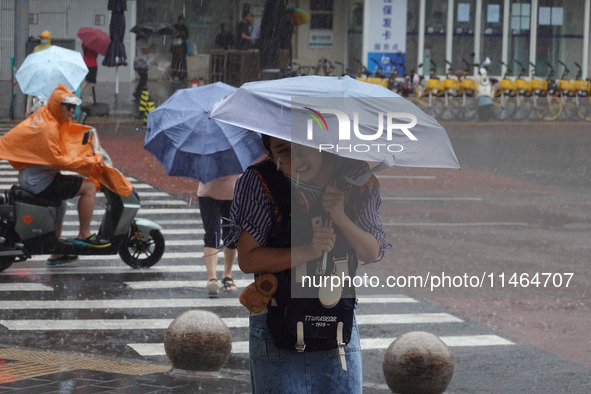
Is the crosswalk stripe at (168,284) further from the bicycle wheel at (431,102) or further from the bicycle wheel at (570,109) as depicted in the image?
the bicycle wheel at (570,109)

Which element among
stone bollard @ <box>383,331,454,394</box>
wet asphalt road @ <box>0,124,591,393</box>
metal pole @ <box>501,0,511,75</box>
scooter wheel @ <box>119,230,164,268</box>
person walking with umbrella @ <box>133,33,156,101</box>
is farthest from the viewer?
metal pole @ <box>501,0,511,75</box>

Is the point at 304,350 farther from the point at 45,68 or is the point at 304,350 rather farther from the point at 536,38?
the point at 536,38

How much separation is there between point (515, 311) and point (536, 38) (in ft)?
99.5

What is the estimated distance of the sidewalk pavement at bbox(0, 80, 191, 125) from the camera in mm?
27328

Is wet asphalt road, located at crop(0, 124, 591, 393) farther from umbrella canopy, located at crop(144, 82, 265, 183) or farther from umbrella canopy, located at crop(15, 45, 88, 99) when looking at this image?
umbrella canopy, located at crop(15, 45, 88, 99)

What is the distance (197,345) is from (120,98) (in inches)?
1002

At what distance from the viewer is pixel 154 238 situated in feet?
36.9

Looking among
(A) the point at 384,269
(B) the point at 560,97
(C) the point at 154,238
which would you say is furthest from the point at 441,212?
(B) the point at 560,97

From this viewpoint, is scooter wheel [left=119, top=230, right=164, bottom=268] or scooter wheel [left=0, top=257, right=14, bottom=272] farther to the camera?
scooter wheel [left=119, top=230, right=164, bottom=268]

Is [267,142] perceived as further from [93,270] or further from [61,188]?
[93,270]

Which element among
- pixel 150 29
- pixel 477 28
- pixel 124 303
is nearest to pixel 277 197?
pixel 124 303

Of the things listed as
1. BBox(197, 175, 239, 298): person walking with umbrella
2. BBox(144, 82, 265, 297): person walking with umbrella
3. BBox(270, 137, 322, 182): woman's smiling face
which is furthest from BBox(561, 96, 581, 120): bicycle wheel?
BBox(270, 137, 322, 182): woman's smiling face

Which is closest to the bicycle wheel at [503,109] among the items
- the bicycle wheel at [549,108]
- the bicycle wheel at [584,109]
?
the bicycle wheel at [549,108]

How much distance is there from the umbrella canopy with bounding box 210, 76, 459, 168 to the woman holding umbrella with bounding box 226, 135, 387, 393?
94 mm
